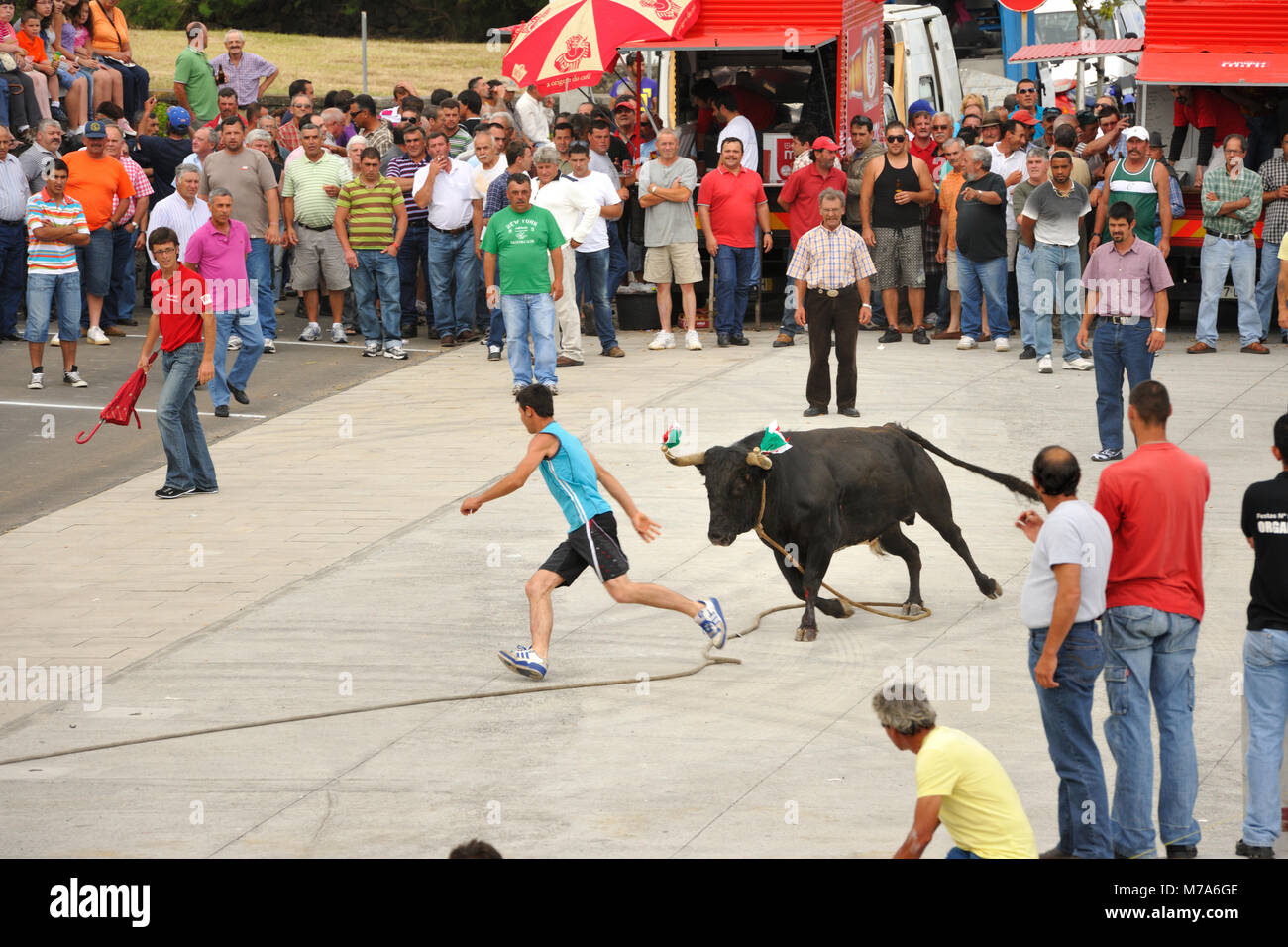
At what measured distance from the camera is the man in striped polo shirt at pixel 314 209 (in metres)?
17.5

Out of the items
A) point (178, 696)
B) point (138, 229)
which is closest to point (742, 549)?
point (178, 696)

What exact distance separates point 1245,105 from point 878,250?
15.2 feet

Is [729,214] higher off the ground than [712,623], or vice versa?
[729,214]

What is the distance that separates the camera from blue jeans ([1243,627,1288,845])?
21.1 ft

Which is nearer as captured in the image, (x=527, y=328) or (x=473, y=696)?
(x=473, y=696)

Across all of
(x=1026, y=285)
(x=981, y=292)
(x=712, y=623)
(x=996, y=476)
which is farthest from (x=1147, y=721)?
(x=981, y=292)

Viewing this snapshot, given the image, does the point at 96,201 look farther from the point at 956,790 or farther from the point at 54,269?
the point at 956,790

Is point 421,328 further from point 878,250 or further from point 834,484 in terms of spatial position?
point 834,484

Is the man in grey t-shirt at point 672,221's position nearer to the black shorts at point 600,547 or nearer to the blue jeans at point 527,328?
the blue jeans at point 527,328

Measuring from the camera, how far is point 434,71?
33094 mm

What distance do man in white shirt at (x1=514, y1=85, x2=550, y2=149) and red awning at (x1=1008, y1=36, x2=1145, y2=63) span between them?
7036mm

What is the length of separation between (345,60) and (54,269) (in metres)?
18.6

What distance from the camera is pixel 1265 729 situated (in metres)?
6.48

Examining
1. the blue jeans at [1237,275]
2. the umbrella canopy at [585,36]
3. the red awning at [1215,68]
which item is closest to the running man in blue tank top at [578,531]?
the blue jeans at [1237,275]
